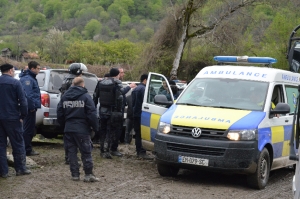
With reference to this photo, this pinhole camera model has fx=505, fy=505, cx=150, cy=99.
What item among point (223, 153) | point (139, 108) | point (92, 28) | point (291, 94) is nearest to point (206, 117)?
point (223, 153)

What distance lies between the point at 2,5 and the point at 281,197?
134m

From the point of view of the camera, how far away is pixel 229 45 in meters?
31.3

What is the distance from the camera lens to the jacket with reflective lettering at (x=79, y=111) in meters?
8.30

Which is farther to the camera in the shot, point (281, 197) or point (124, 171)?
point (124, 171)

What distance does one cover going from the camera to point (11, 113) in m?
8.46

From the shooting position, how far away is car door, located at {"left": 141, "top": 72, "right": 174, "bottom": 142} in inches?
401

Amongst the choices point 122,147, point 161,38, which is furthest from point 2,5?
point 122,147

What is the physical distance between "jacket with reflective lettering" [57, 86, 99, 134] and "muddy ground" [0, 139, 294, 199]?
3.05ft

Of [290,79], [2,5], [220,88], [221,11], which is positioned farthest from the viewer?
[2,5]

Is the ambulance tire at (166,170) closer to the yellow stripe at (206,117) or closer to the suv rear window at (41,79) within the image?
the yellow stripe at (206,117)

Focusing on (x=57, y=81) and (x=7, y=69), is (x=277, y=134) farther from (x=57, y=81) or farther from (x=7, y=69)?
(x=57, y=81)

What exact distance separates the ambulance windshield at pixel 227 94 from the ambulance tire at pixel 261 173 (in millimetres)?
840

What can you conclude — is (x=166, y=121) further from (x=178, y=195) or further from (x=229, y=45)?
(x=229, y=45)

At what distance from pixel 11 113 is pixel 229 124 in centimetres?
362
